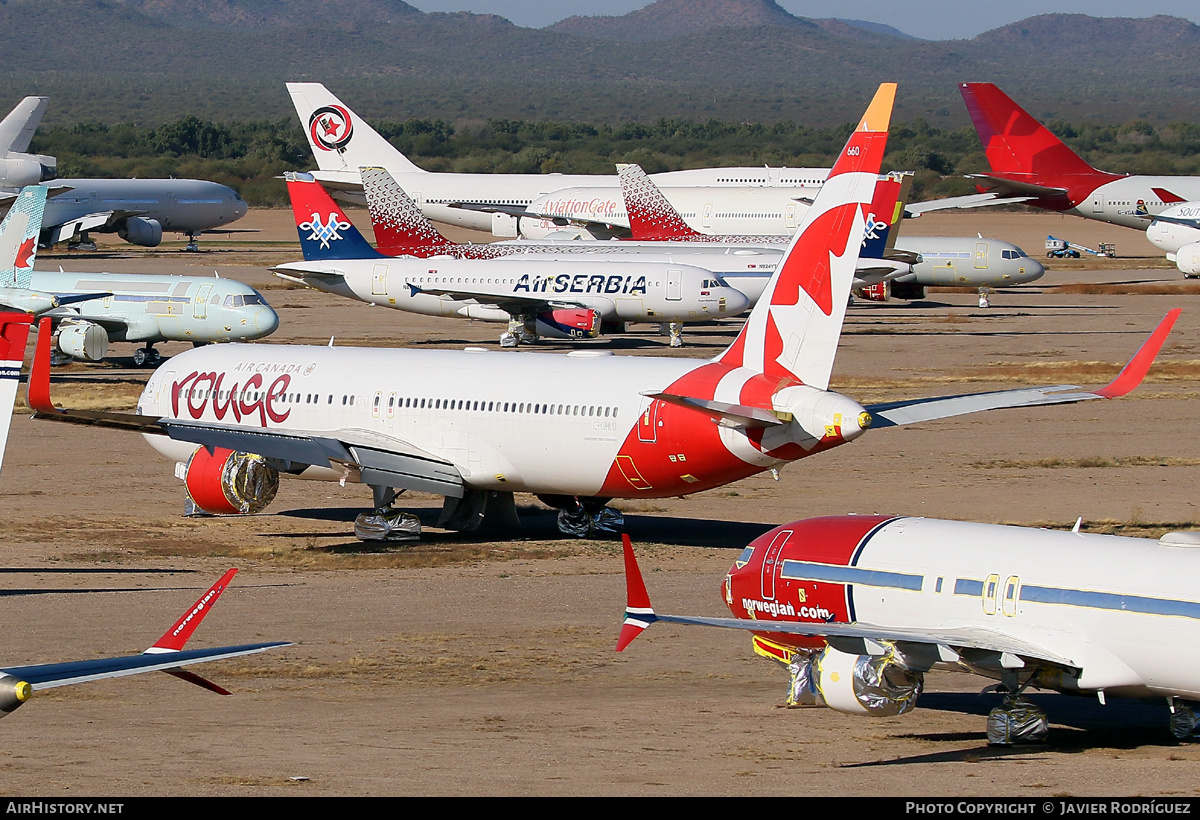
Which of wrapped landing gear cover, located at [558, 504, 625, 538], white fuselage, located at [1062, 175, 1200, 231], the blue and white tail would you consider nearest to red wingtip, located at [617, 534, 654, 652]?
the blue and white tail

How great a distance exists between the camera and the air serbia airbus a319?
3055 centimetres

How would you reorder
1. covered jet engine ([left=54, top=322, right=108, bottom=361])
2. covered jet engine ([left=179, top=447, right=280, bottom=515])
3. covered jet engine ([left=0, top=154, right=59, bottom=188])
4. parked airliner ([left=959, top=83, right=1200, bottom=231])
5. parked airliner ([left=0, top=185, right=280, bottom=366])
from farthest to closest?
1. covered jet engine ([left=0, top=154, right=59, bottom=188])
2. parked airliner ([left=959, top=83, right=1200, bottom=231])
3. covered jet engine ([left=54, top=322, right=108, bottom=361])
4. parked airliner ([left=0, top=185, right=280, bottom=366])
5. covered jet engine ([left=179, top=447, right=280, bottom=515])

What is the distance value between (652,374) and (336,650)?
31.8 ft

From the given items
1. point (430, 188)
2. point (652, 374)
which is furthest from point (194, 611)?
point (430, 188)

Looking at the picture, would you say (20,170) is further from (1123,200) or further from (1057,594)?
(1057,594)

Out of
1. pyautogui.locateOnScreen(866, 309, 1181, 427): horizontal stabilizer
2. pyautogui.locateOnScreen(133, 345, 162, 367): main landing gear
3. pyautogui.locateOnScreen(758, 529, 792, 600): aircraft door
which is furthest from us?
pyautogui.locateOnScreen(133, 345, 162, 367): main landing gear

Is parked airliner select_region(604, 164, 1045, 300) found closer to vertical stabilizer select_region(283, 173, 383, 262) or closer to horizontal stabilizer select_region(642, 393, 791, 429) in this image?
vertical stabilizer select_region(283, 173, 383, 262)

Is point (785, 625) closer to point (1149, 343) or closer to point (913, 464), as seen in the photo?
point (1149, 343)

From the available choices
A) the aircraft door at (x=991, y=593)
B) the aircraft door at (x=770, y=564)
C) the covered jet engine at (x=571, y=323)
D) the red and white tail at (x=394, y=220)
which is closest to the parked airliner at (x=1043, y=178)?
the covered jet engine at (x=571, y=323)

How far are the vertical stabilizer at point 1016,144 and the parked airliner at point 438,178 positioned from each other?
10.7 meters

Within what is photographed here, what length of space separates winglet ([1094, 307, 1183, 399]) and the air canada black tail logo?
89.7 meters

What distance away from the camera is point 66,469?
1796 inches

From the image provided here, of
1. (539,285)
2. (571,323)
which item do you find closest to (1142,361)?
(571,323)
